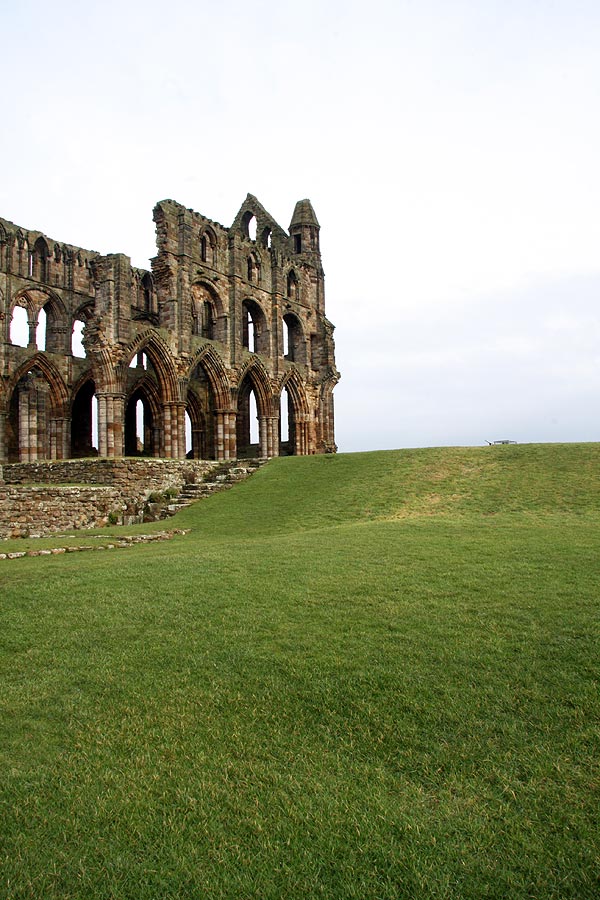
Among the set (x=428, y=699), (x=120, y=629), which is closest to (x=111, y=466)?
(x=120, y=629)

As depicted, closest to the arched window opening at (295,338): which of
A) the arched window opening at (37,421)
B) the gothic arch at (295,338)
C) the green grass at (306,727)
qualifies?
the gothic arch at (295,338)

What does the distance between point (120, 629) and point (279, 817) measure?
144 inches

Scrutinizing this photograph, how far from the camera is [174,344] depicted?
3050cm

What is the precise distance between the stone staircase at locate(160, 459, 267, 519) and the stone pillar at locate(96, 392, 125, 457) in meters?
5.90

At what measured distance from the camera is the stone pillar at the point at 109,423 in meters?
27.6

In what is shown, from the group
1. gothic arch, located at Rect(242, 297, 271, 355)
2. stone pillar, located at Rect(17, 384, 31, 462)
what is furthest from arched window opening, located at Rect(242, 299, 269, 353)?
stone pillar, located at Rect(17, 384, 31, 462)

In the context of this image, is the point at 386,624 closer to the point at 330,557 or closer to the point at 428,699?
the point at 428,699

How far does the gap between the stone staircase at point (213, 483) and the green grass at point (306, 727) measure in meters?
9.67

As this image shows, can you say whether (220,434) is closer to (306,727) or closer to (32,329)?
(32,329)

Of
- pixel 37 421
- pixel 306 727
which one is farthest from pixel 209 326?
pixel 306 727

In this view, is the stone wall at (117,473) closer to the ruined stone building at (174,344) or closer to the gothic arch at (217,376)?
the ruined stone building at (174,344)

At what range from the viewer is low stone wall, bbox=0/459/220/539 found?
57.7 feet

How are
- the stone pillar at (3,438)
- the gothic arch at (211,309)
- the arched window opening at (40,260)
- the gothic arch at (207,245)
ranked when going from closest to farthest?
→ the stone pillar at (3,438), the gothic arch at (207,245), the gothic arch at (211,309), the arched window opening at (40,260)

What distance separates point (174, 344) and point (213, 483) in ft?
37.8
